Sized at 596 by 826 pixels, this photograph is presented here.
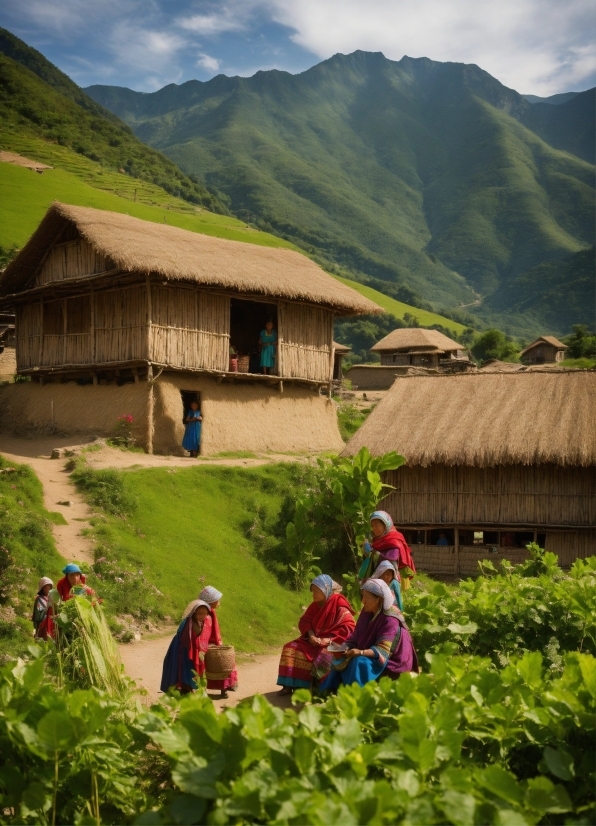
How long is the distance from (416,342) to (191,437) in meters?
31.7

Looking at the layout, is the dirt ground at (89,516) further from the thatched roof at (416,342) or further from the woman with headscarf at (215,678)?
the thatched roof at (416,342)

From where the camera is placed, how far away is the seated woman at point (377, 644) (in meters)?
6.41

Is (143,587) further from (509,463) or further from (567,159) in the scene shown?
(567,159)

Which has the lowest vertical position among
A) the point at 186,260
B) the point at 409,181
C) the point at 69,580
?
the point at 69,580

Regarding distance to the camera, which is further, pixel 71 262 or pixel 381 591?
pixel 71 262

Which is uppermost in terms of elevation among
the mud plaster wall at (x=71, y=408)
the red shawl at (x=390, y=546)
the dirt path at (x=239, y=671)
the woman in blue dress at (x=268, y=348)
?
the woman in blue dress at (x=268, y=348)

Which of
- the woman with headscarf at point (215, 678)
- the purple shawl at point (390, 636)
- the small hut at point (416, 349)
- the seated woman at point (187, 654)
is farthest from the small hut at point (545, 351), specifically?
the purple shawl at point (390, 636)

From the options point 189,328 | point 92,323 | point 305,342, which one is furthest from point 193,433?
point 305,342

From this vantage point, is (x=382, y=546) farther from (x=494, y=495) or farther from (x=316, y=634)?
(x=494, y=495)

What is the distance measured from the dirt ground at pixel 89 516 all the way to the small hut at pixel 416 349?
3001cm

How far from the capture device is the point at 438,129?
597 ft

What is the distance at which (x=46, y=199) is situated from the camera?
5272 centimetres

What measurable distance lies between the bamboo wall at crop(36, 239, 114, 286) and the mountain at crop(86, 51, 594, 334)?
285ft

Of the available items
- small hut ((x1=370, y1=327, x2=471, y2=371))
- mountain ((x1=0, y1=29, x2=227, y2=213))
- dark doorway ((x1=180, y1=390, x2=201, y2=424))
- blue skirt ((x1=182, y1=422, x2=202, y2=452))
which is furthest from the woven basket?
mountain ((x1=0, y1=29, x2=227, y2=213))
